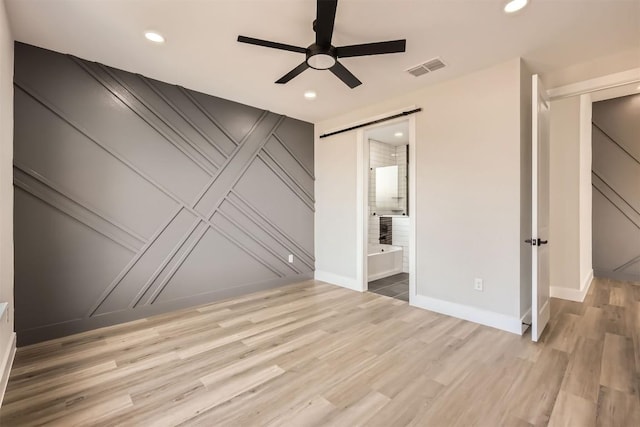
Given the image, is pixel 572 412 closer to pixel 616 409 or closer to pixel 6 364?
pixel 616 409

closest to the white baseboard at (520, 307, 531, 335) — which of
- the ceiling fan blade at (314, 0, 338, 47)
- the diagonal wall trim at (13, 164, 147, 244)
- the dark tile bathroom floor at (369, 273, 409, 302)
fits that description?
the dark tile bathroom floor at (369, 273, 409, 302)

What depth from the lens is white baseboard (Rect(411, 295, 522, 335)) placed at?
2652mm

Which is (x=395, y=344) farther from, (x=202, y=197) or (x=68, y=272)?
(x=68, y=272)

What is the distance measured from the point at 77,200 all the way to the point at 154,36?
1.65 meters

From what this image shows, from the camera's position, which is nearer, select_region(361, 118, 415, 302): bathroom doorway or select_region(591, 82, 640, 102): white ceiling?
select_region(591, 82, 640, 102): white ceiling

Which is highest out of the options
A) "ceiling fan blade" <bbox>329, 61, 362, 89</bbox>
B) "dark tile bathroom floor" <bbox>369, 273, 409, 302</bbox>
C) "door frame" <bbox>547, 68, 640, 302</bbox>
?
"door frame" <bbox>547, 68, 640, 302</bbox>

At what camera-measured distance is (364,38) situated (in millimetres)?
2326

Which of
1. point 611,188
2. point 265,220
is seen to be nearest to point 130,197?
point 265,220

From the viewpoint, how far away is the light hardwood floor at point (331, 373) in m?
1.60

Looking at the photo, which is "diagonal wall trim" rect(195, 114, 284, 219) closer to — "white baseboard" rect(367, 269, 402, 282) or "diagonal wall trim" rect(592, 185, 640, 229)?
"white baseboard" rect(367, 269, 402, 282)

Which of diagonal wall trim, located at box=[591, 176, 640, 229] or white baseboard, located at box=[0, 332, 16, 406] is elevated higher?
diagonal wall trim, located at box=[591, 176, 640, 229]

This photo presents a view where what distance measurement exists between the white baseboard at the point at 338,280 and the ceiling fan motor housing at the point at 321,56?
2.89 meters

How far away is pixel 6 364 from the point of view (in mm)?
1911

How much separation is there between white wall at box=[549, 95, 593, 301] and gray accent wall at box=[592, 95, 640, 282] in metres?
1.28
